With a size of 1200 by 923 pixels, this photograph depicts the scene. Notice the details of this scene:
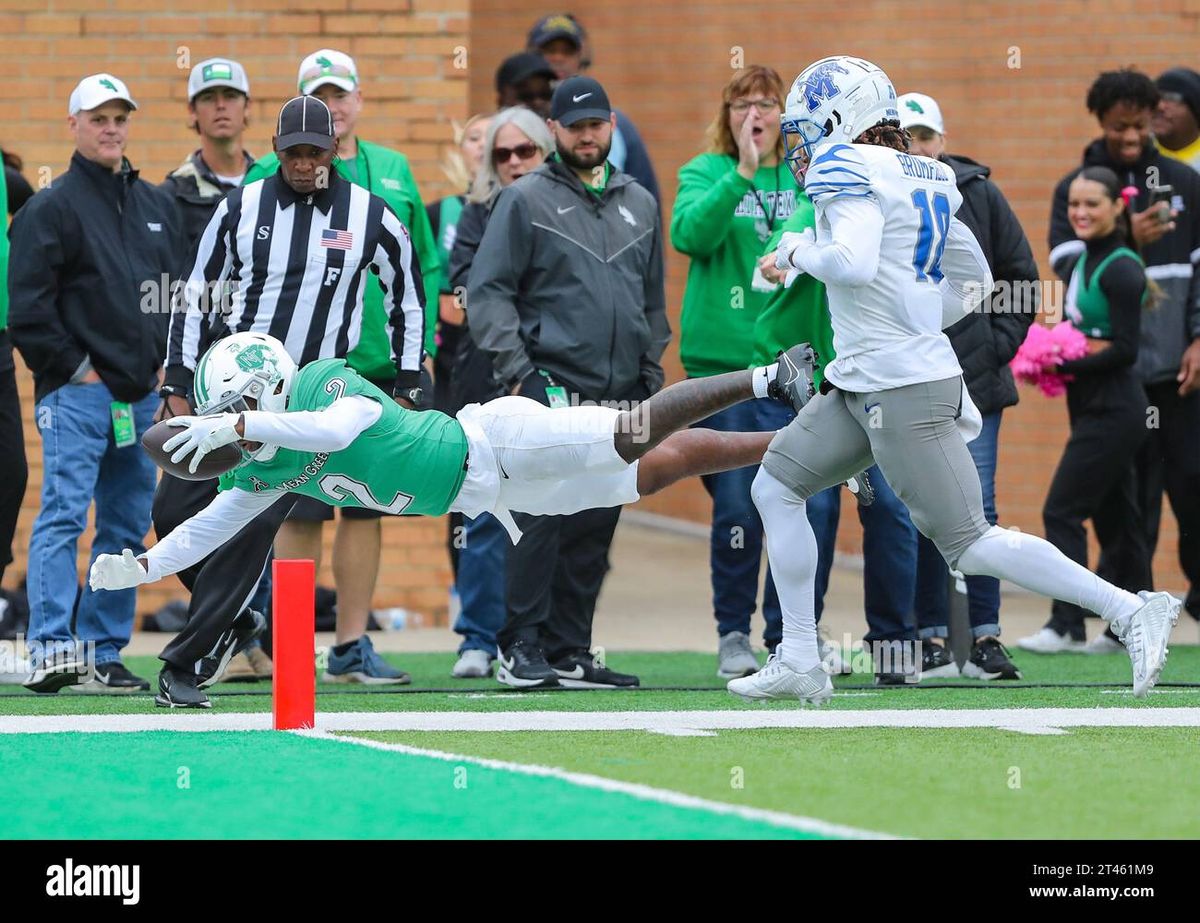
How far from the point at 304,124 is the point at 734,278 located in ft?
6.81

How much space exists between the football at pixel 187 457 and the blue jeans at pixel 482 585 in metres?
2.56

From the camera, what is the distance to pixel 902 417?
21.5 feet

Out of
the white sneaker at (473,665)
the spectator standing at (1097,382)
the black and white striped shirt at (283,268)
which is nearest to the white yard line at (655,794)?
the black and white striped shirt at (283,268)

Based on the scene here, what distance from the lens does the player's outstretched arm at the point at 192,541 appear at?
21.9 feet

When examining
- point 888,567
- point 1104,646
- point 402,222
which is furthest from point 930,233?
point 1104,646

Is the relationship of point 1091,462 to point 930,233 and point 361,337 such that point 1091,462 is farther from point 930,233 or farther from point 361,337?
point 361,337

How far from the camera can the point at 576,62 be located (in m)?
10.8

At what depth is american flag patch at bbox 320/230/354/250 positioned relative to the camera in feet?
26.2

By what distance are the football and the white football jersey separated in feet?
6.44

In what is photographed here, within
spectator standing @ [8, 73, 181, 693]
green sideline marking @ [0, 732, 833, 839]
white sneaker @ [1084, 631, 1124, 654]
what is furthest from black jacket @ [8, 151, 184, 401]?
white sneaker @ [1084, 631, 1124, 654]

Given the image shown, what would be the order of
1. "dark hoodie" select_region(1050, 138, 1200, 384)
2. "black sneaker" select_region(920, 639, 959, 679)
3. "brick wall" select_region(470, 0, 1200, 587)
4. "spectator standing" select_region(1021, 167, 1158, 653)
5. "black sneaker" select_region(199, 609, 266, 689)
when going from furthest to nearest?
"brick wall" select_region(470, 0, 1200, 587) < "dark hoodie" select_region(1050, 138, 1200, 384) < "spectator standing" select_region(1021, 167, 1158, 653) < "black sneaker" select_region(920, 639, 959, 679) < "black sneaker" select_region(199, 609, 266, 689)

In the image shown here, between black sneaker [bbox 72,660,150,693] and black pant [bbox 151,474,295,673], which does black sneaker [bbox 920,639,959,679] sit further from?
black sneaker [bbox 72,660,150,693]

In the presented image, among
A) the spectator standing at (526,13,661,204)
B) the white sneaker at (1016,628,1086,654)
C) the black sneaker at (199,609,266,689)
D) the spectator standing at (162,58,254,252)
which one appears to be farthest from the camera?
the spectator standing at (526,13,661,204)
